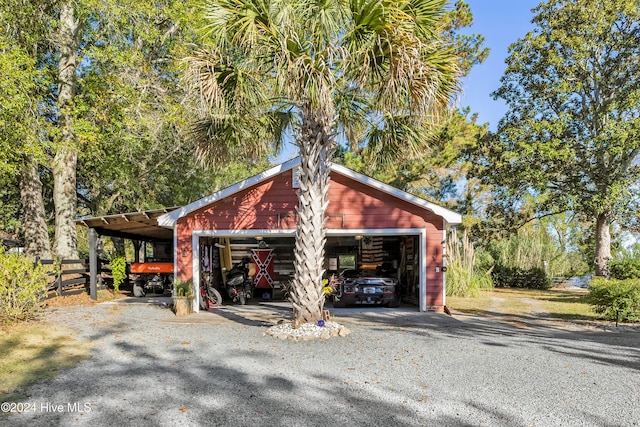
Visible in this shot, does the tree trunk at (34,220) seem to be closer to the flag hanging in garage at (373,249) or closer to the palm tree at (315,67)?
the palm tree at (315,67)

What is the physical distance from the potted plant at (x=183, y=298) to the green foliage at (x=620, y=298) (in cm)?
976

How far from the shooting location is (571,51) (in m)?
18.5

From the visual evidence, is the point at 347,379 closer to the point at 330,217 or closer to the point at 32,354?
the point at 32,354

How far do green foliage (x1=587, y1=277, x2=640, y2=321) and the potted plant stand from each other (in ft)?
32.0

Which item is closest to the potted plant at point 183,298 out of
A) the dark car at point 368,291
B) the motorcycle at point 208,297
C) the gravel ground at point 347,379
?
the motorcycle at point 208,297

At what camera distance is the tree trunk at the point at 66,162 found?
14883mm

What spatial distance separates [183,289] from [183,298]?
0.27m

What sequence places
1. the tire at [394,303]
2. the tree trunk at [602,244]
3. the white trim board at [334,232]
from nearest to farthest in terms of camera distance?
the white trim board at [334,232] → the tire at [394,303] → the tree trunk at [602,244]

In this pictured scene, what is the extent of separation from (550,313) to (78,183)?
2065 cm

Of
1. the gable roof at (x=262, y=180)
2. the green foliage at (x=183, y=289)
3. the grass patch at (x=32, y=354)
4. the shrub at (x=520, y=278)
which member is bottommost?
the shrub at (x=520, y=278)

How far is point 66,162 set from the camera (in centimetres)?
1516

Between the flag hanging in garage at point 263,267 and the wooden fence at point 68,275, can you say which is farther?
the flag hanging in garage at point 263,267

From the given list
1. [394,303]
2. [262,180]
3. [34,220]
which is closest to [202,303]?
[262,180]

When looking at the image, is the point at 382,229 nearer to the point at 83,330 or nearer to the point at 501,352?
the point at 501,352
